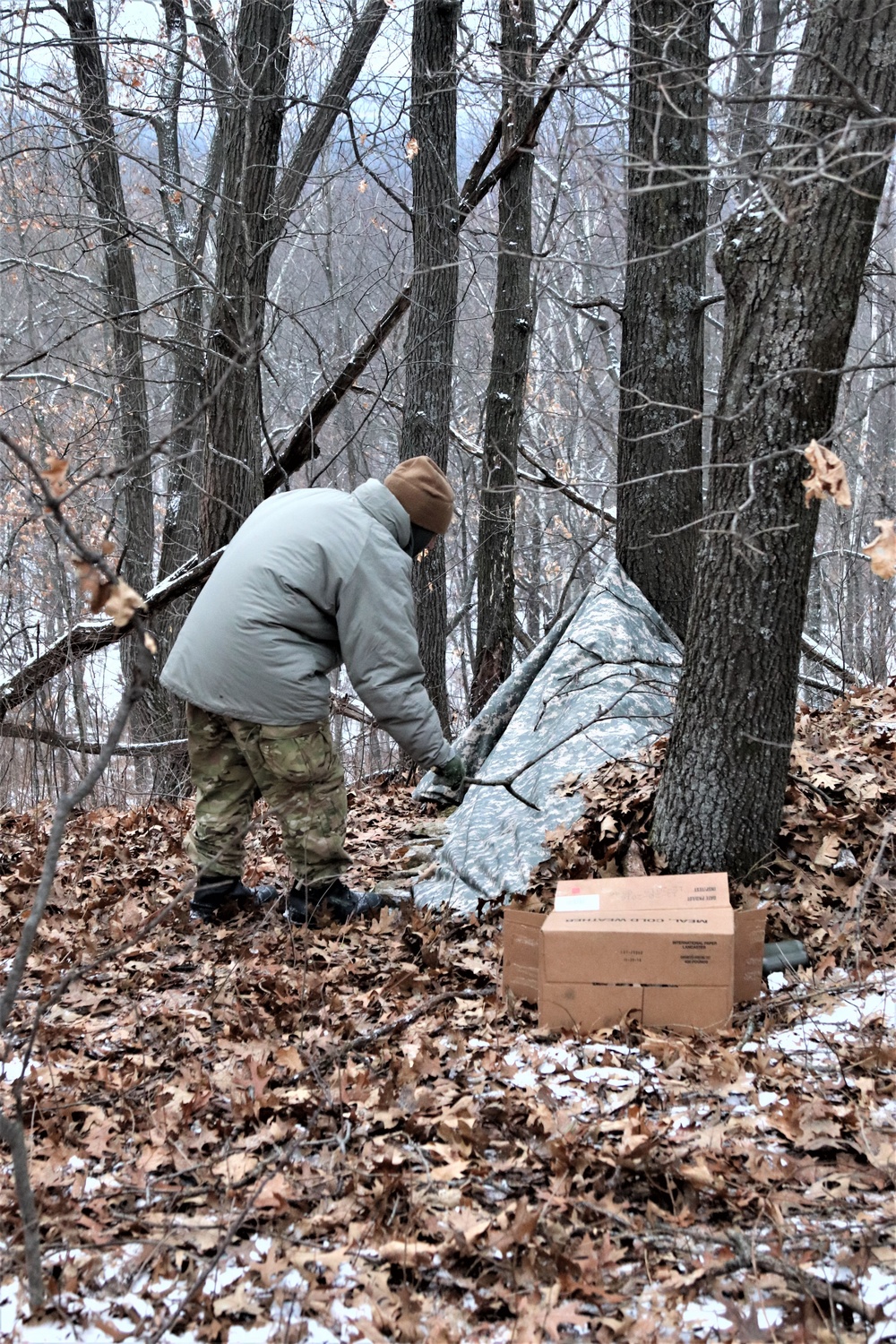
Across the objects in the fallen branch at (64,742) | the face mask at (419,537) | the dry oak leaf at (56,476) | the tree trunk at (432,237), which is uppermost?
the tree trunk at (432,237)

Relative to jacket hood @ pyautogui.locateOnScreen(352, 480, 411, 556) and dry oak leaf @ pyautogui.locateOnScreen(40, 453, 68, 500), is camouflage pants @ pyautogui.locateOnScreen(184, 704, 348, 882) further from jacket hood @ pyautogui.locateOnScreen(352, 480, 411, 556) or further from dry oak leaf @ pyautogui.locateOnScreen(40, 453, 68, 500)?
dry oak leaf @ pyautogui.locateOnScreen(40, 453, 68, 500)

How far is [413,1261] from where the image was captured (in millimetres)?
2242

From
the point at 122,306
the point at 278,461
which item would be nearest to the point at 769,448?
the point at 278,461

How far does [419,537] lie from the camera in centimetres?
452

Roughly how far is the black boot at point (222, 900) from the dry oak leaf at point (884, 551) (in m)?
3.00

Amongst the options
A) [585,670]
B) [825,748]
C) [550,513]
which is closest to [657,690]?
[585,670]

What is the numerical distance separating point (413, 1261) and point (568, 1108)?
74 centimetres

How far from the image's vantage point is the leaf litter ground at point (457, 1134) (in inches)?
83.6

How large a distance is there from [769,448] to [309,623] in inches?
75.0

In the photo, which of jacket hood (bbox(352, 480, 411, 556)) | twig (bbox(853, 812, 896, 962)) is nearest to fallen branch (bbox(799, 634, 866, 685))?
twig (bbox(853, 812, 896, 962))

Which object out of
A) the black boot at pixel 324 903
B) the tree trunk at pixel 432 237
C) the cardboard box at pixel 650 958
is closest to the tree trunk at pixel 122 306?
the tree trunk at pixel 432 237

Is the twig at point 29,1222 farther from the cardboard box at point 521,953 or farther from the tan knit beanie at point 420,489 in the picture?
the tan knit beanie at point 420,489

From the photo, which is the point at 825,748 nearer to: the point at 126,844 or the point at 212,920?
the point at 212,920

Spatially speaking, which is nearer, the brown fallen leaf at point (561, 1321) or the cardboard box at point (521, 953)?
the brown fallen leaf at point (561, 1321)
